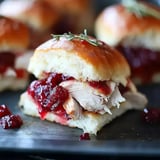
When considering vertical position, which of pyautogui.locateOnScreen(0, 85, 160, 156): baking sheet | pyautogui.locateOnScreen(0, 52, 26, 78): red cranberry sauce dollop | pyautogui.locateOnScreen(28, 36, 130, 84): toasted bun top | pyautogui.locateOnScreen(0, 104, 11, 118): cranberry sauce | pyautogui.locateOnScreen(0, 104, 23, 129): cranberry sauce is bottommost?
pyautogui.locateOnScreen(0, 85, 160, 156): baking sheet

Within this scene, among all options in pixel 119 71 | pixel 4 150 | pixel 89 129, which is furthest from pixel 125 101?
pixel 4 150

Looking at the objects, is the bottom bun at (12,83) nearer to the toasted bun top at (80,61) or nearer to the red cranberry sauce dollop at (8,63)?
the red cranberry sauce dollop at (8,63)

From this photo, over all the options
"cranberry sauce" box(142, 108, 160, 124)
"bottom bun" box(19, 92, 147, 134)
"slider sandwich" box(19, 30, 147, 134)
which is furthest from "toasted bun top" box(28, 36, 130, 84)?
"cranberry sauce" box(142, 108, 160, 124)

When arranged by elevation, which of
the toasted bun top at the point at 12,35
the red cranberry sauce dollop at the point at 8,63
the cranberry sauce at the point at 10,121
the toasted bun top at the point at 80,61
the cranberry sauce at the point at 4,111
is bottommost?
the cranberry sauce at the point at 10,121

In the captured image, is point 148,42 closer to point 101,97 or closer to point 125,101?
point 125,101

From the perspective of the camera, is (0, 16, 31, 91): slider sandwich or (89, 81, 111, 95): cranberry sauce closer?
(89, 81, 111, 95): cranberry sauce

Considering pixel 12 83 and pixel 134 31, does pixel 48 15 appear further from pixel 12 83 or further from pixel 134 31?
pixel 12 83

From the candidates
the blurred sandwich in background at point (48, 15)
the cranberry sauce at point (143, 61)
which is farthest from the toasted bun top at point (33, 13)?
the cranberry sauce at point (143, 61)

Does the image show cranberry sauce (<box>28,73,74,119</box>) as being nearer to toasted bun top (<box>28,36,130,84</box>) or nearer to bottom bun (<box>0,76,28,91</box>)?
toasted bun top (<box>28,36,130,84</box>)
